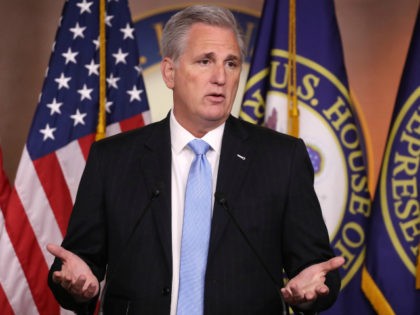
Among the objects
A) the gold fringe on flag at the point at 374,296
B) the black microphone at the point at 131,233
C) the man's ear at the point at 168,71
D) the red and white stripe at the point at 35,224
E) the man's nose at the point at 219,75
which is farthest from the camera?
the gold fringe on flag at the point at 374,296

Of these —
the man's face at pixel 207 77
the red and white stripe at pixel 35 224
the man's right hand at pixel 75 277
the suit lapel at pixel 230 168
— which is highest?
the man's face at pixel 207 77

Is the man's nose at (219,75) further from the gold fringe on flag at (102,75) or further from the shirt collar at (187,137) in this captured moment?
the gold fringe on flag at (102,75)

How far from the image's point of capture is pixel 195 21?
6.72 feet

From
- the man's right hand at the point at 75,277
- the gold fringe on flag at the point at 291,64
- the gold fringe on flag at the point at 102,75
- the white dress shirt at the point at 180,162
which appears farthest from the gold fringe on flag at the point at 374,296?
the man's right hand at the point at 75,277

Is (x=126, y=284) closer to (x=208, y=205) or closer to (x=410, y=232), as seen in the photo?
(x=208, y=205)

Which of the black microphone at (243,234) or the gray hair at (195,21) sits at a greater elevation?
the gray hair at (195,21)

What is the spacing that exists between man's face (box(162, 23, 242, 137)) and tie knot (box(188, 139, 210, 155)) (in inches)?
2.2

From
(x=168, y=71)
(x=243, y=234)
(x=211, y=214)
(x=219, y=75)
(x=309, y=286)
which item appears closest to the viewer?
(x=309, y=286)

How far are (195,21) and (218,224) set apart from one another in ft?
2.13

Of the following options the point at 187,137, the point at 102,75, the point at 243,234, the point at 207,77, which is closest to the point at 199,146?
the point at 187,137

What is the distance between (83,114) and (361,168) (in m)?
1.43

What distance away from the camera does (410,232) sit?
3.27 meters

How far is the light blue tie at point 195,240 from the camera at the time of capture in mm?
1795

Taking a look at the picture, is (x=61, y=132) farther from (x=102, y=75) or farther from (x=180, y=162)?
(x=180, y=162)
